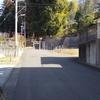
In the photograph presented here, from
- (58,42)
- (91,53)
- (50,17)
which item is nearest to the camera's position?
(91,53)

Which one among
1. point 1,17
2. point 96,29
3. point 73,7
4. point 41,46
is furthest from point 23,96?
point 1,17

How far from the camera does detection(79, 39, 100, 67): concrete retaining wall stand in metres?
21.9

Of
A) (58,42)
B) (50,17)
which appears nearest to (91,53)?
(50,17)

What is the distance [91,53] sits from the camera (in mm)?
24109

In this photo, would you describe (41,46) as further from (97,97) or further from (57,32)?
(97,97)

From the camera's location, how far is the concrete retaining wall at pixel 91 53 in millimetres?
21906

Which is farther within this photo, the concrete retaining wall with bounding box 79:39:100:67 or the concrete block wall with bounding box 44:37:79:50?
the concrete block wall with bounding box 44:37:79:50

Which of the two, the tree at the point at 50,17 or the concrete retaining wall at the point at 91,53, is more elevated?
the tree at the point at 50,17

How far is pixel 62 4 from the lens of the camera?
68.9 meters

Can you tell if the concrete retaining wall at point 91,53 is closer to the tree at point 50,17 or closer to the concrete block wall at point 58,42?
the tree at point 50,17

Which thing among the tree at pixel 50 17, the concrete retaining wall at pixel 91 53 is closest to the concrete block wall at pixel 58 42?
the tree at pixel 50 17

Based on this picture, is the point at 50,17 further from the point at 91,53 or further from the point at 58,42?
the point at 91,53

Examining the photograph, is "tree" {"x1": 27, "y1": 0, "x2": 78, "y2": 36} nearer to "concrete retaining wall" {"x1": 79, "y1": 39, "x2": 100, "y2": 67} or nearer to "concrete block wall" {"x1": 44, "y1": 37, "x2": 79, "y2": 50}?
"concrete block wall" {"x1": 44, "y1": 37, "x2": 79, "y2": 50}

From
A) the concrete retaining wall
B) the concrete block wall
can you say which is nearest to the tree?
the concrete block wall
